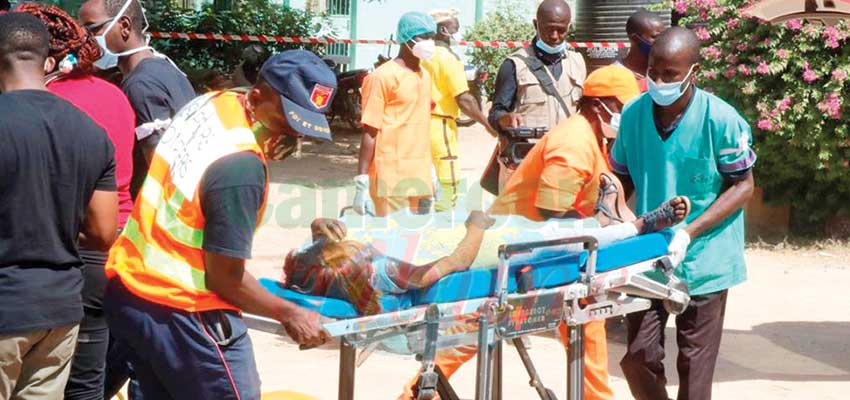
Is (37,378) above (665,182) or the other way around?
the other way around

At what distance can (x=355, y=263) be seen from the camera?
3.72 metres

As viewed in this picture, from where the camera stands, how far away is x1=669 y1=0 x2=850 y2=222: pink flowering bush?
9.27 metres

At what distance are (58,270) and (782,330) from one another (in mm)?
5343

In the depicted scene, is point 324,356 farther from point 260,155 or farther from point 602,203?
point 260,155

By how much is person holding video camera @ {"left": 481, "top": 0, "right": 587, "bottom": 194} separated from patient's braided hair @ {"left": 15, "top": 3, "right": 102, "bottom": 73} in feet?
10.7

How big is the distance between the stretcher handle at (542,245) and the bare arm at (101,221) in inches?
50.6

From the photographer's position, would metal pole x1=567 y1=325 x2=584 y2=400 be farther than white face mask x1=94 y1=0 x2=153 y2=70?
No

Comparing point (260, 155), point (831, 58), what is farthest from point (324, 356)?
point (831, 58)

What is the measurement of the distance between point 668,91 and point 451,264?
1.51 m

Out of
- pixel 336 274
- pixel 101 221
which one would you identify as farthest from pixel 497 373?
pixel 101 221

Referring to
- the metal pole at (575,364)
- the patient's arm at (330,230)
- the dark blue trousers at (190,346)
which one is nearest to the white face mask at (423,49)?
the metal pole at (575,364)

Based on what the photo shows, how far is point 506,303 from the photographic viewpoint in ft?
12.7

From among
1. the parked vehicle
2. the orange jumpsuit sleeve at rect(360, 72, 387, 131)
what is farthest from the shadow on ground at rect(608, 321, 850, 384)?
the parked vehicle

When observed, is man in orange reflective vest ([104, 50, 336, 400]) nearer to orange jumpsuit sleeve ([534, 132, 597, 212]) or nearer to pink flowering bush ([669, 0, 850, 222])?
orange jumpsuit sleeve ([534, 132, 597, 212])
